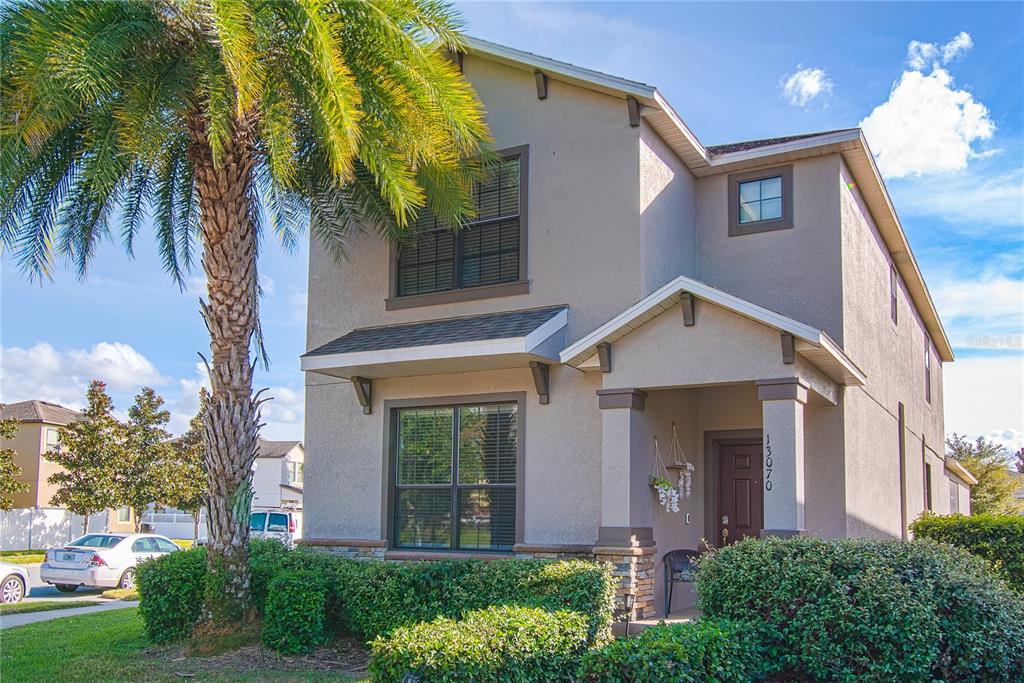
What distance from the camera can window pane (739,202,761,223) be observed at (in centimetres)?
1304

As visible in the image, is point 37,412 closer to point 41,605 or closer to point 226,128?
point 41,605

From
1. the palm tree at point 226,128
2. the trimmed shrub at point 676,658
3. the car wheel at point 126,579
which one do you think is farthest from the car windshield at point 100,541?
the trimmed shrub at point 676,658

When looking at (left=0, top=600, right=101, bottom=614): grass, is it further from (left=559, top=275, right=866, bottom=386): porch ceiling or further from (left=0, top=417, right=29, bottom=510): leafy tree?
(left=0, top=417, right=29, bottom=510): leafy tree

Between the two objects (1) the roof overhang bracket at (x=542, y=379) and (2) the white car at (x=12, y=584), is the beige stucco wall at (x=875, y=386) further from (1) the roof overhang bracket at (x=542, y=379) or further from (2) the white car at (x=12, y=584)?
(2) the white car at (x=12, y=584)

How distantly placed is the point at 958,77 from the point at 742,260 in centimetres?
465

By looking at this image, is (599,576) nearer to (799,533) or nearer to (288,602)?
(799,533)

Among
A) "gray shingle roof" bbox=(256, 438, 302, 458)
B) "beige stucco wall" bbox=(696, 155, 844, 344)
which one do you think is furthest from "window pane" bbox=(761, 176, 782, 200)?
"gray shingle roof" bbox=(256, 438, 302, 458)

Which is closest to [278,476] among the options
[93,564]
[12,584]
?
[93,564]

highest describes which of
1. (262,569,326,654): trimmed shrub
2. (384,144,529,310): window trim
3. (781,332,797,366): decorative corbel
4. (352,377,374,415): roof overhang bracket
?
(384,144,529,310): window trim

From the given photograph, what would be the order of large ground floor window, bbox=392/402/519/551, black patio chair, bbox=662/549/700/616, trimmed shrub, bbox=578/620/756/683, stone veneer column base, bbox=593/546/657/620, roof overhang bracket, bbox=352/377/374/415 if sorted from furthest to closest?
roof overhang bracket, bbox=352/377/374/415
large ground floor window, bbox=392/402/519/551
black patio chair, bbox=662/549/700/616
stone veneer column base, bbox=593/546/657/620
trimmed shrub, bbox=578/620/756/683

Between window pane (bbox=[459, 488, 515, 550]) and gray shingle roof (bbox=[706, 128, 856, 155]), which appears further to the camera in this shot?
gray shingle roof (bbox=[706, 128, 856, 155])

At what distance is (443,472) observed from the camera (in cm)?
1297

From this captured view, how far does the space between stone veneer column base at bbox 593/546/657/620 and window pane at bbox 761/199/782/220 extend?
513cm

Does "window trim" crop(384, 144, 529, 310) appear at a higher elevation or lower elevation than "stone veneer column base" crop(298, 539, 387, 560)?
higher
